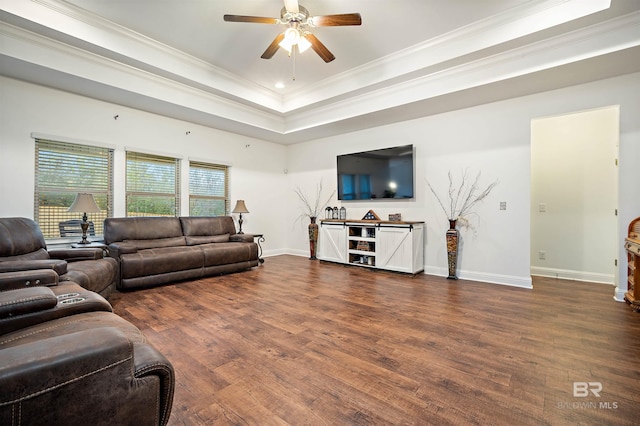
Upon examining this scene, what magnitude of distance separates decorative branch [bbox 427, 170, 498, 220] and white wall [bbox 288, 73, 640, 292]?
93 millimetres

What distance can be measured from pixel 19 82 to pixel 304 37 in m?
3.63

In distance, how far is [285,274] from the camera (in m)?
4.76

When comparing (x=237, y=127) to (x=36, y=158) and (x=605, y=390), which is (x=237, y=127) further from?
(x=605, y=390)

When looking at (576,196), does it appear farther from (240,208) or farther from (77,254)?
(77,254)

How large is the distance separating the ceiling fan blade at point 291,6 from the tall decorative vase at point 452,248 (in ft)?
11.5

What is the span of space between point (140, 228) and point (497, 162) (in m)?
5.41

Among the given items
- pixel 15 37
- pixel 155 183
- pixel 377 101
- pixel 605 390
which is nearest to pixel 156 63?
pixel 15 37

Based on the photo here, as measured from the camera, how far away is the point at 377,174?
539 centimetres

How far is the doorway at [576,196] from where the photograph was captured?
13.8 feet

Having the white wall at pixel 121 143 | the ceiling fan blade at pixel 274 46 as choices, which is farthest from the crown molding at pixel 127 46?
the ceiling fan blade at pixel 274 46

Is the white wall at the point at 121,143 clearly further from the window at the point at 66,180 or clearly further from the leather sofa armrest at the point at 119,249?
the leather sofa armrest at the point at 119,249

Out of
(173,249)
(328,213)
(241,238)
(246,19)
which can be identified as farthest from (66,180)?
(328,213)

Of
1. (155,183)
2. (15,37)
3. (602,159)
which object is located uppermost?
(15,37)

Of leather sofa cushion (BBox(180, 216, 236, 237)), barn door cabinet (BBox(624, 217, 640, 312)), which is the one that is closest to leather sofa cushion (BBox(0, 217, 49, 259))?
leather sofa cushion (BBox(180, 216, 236, 237))
